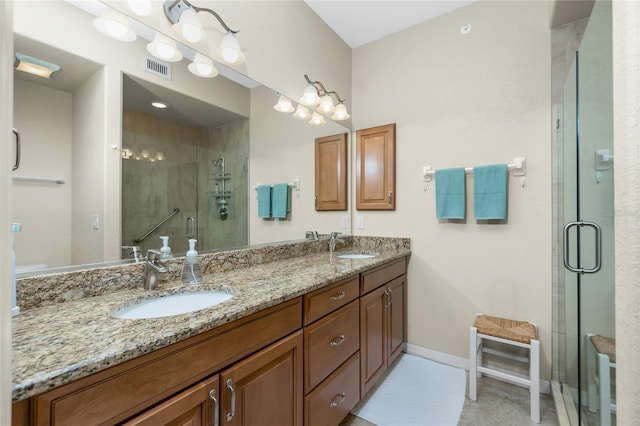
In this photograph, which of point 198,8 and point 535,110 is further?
point 535,110

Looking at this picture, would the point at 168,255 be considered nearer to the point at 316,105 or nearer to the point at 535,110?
the point at 316,105

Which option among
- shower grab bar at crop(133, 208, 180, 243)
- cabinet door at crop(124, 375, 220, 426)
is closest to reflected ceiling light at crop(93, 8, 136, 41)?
shower grab bar at crop(133, 208, 180, 243)

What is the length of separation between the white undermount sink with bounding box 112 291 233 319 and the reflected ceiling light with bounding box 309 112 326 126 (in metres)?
1.57

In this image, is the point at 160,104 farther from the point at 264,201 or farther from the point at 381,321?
the point at 381,321

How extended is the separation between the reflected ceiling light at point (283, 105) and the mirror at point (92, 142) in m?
0.36

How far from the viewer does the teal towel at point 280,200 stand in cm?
192

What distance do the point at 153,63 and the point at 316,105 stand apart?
47.5 inches

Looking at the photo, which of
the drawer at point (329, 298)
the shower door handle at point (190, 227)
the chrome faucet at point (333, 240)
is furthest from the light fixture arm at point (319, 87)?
the drawer at point (329, 298)

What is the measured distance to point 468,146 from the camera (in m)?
2.06

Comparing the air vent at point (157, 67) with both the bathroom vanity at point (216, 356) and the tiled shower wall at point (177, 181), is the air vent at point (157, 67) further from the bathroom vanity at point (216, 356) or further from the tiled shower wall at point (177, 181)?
the bathroom vanity at point (216, 356)

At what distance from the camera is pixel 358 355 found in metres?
1.57

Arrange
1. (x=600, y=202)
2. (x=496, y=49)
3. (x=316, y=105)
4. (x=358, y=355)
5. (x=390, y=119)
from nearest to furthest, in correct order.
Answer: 1. (x=600, y=202)
2. (x=358, y=355)
3. (x=496, y=49)
4. (x=316, y=105)
5. (x=390, y=119)

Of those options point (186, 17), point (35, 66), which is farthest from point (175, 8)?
point (35, 66)

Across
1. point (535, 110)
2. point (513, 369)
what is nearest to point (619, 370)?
point (513, 369)
